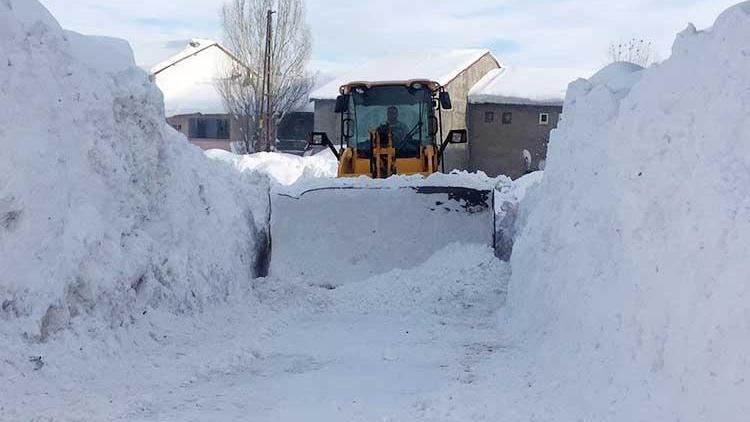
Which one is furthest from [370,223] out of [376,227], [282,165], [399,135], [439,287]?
[282,165]

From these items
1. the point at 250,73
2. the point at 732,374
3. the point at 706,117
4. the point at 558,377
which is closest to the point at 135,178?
the point at 558,377

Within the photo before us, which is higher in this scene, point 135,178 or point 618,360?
point 135,178

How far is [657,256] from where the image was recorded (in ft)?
16.8

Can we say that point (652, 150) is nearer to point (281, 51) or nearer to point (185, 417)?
point (185, 417)

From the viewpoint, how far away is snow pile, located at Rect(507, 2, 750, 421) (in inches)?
165

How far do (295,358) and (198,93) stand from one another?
1717 inches

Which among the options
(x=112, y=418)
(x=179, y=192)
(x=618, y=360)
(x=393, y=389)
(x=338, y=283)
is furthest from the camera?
(x=338, y=283)

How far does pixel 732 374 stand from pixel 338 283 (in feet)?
20.5

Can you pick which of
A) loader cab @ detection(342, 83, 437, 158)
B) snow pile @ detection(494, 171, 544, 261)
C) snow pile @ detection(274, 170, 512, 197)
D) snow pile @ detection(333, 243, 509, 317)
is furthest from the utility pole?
snow pile @ detection(333, 243, 509, 317)

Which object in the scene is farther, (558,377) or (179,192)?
(179,192)

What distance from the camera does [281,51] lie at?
41719 mm

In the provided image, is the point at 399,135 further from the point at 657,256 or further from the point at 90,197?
the point at 657,256

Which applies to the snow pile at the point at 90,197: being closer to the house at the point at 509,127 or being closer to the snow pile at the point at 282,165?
the snow pile at the point at 282,165

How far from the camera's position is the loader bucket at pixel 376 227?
10180mm
